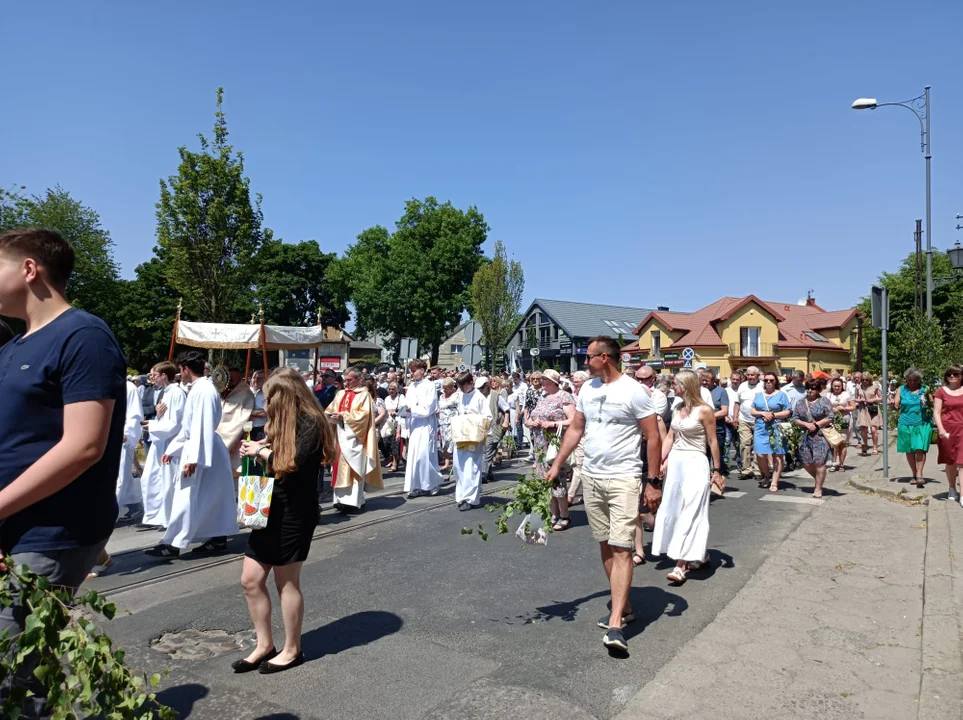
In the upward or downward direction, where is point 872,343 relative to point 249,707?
upward

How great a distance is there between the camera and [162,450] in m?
8.27

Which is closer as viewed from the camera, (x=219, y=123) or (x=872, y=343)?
(x=219, y=123)

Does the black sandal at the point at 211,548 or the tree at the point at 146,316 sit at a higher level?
the tree at the point at 146,316

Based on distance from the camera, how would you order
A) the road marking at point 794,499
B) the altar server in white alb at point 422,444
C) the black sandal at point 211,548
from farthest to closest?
the altar server in white alb at point 422,444
the road marking at point 794,499
the black sandal at point 211,548

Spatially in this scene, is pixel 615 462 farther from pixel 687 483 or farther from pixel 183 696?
pixel 183 696

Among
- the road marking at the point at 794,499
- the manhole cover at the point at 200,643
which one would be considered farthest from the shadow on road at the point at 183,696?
the road marking at the point at 794,499

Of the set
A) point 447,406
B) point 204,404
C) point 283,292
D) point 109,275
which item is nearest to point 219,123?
point 447,406

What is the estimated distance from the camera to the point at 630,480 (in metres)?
4.87

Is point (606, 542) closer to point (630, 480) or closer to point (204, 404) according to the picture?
point (630, 480)

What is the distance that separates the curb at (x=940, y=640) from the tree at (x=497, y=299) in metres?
Result: 40.7

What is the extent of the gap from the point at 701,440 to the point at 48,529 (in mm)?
5283

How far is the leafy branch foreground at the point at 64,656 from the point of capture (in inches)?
79.3

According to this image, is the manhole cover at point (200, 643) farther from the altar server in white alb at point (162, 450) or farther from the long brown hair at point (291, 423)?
the altar server in white alb at point (162, 450)

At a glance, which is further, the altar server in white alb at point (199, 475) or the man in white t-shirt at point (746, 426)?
the man in white t-shirt at point (746, 426)
